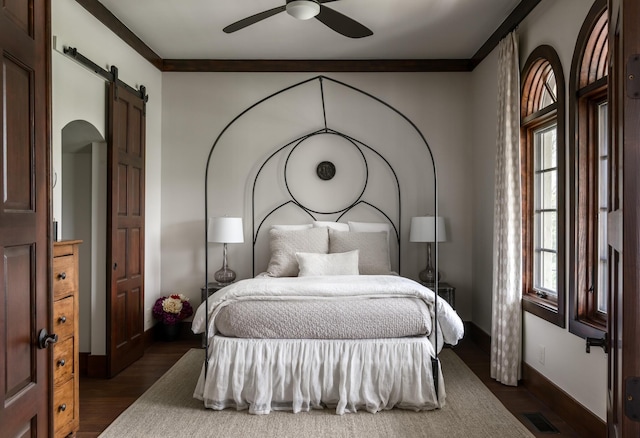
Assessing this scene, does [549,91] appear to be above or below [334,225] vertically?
above

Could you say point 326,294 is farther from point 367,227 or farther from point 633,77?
point 633,77

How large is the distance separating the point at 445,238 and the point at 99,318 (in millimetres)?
3288

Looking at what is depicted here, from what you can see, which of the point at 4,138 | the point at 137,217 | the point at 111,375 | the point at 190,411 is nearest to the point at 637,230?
the point at 4,138

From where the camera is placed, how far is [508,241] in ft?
12.6

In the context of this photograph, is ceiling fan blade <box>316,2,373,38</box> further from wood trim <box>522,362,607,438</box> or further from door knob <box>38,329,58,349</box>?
wood trim <box>522,362,607,438</box>

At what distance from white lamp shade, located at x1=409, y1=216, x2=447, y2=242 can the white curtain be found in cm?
93

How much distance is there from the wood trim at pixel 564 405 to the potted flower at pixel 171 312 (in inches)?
127

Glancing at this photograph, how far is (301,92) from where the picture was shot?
538 cm

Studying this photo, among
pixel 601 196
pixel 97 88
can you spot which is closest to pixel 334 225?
pixel 97 88

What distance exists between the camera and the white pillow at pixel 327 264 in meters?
4.42

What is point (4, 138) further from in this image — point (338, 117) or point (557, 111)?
point (338, 117)

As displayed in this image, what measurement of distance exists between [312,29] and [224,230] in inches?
79.9

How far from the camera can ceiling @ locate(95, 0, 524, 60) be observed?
3975mm

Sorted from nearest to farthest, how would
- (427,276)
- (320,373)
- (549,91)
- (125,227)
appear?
(320,373), (549,91), (125,227), (427,276)
